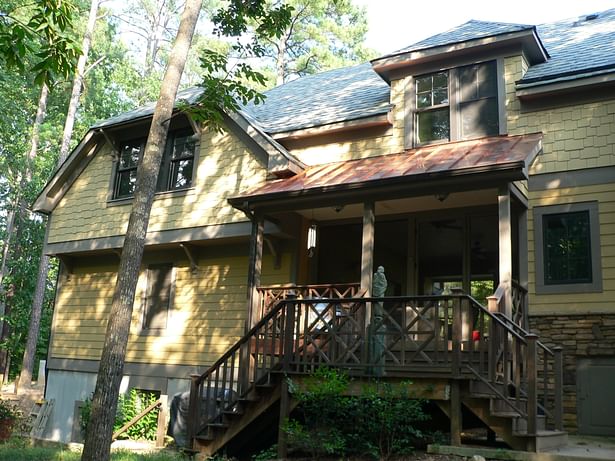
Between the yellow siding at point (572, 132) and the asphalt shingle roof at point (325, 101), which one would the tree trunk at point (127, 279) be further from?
the yellow siding at point (572, 132)

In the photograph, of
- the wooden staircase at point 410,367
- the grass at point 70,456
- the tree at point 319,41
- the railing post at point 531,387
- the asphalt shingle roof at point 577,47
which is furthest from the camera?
the tree at point 319,41

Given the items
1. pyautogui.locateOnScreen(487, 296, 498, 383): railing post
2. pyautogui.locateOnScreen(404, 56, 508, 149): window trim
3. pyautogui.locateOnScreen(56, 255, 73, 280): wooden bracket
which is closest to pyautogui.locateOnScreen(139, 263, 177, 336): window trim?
pyautogui.locateOnScreen(56, 255, 73, 280): wooden bracket

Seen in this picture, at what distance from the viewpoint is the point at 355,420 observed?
878 cm

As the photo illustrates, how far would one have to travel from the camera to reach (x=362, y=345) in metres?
9.42

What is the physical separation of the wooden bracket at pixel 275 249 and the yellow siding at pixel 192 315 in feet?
0.28

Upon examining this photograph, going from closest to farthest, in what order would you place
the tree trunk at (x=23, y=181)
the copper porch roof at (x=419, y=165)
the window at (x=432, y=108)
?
1. the copper porch roof at (x=419, y=165)
2. the window at (x=432, y=108)
3. the tree trunk at (x=23, y=181)

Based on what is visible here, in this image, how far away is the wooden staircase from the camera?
815 centimetres

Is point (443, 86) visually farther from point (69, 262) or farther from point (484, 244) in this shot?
point (69, 262)

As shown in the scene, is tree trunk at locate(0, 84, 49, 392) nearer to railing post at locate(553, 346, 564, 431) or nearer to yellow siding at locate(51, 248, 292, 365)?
yellow siding at locate(51, 248, 292, 365)

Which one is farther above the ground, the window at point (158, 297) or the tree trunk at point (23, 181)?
the tree trunk at point (23, 181)

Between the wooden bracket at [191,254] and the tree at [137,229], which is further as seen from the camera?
the wooden bracket at [191,254]

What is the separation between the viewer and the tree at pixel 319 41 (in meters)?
35.9

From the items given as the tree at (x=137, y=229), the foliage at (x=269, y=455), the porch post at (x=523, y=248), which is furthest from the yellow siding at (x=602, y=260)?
the tree at (x=137, y=229)

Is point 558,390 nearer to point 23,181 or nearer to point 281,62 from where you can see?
point 23,181
